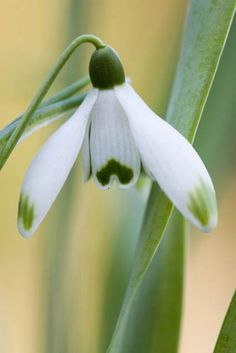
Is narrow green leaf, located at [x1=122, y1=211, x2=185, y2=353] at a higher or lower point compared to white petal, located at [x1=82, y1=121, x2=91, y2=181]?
lower

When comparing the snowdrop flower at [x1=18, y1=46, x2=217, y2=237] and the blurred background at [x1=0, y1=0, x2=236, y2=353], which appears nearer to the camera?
the snowdrop flower at [x1=18, y1=46, x2=217, y2=237]

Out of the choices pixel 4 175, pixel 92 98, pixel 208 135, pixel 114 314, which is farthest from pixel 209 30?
pixel 4 175

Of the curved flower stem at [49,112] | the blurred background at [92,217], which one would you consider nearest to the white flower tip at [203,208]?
the curved flower stem at [49,112]

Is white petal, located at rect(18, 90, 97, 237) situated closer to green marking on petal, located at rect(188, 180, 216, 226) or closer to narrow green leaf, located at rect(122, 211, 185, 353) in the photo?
green marking on petal, located at rect(188, 180, 216, 226)

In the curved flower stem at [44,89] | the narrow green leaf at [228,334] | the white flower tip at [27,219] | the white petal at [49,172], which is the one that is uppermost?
the curved flower stem at [44,89]

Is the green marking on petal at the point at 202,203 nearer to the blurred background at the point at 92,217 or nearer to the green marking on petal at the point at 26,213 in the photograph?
the green marking on petal at the point at 26,213

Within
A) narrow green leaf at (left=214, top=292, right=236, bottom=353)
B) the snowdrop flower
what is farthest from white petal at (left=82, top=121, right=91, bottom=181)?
narrow green leaf at (left=214, top=292, right=236, bottom=353)

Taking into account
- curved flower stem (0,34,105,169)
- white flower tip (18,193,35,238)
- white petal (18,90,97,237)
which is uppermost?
curved flower stem (0,34,105,169)
